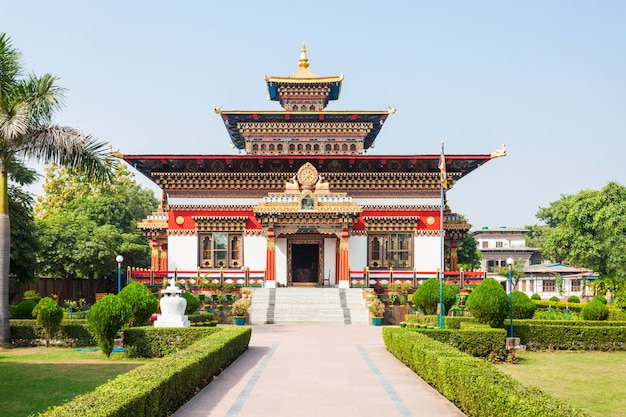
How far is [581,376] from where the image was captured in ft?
55.6

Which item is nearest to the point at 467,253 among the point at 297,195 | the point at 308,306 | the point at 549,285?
the point at 549,285

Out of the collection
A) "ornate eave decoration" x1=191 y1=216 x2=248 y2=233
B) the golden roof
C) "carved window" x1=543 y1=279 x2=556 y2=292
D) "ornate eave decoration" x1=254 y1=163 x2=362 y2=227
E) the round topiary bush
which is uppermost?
the golden roof

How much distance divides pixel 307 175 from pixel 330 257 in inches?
190

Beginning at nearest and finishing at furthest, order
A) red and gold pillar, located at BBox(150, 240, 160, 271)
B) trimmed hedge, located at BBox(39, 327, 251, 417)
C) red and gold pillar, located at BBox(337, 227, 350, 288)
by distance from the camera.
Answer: trimmed hedge, located at BBox(39, 327, 251, 417) < red and gold pillar, located at BBox(337, 227, 350, 288) < red and gold pillar, located at BBox(150, 240, 160, 271)

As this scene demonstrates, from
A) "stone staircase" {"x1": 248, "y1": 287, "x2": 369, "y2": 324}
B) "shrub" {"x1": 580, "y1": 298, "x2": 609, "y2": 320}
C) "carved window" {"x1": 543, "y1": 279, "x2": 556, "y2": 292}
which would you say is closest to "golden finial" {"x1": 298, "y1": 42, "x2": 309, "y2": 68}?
"stone staircase" {"x1": 248, "y1": 287, "x2": 369, "y2": 324}

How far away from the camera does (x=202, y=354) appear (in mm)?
14586

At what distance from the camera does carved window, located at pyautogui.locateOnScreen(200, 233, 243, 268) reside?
129 feet

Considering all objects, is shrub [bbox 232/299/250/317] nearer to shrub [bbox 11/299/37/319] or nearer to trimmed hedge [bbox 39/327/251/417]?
shrub [bbox 11/299/37/319]

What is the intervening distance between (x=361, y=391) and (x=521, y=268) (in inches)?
2769

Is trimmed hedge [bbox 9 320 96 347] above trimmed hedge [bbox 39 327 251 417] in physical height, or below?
below

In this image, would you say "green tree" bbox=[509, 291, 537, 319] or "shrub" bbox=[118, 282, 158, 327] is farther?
"green tree" bbox=[509, 291, 537, 319]

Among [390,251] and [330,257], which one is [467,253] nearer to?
[390,251]

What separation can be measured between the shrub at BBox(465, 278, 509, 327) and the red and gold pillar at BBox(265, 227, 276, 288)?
54.9ft

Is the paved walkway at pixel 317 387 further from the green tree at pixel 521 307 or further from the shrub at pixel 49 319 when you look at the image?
the shrub at pixel 49 319
